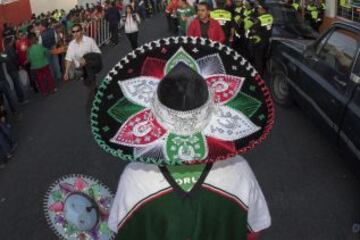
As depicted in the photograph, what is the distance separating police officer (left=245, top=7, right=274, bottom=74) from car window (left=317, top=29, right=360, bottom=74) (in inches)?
109

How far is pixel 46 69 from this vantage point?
31.5 ft

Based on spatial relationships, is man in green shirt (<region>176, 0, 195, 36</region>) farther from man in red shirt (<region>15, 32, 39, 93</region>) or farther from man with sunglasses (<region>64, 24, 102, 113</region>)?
man in red shirt (<region>15, 32, 39, 93</region>)

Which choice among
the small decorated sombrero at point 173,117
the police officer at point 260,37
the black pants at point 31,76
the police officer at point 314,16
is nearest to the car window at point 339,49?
the police officer at point 260,37

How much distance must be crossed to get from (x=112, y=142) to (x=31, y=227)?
3.13 m

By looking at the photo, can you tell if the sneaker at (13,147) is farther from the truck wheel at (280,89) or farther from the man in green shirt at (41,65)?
the truck wheel at (280,89)

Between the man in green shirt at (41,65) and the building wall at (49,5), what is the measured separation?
8.80 meters

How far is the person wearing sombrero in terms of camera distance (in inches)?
70.3

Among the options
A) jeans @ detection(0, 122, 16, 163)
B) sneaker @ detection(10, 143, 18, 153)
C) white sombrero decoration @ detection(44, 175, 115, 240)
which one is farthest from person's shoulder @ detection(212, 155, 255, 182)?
sneaker @ detection(10, 143, 18, 153)

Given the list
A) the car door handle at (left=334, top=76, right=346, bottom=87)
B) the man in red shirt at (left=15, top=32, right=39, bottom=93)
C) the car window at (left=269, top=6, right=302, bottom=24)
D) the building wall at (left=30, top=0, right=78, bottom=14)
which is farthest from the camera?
the building wall at (left=30, top=0, right=78, bottom=14)

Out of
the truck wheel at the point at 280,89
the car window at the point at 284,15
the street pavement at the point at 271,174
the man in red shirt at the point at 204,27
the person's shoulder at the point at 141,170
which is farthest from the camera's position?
the car window at the point at 284,15

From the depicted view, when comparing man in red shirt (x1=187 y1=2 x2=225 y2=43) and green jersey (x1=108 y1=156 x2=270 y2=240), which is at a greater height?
green jersey (x1=108 y1=156 x2=270 y2=240)

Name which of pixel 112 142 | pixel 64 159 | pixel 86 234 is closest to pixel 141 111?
pixel 112 142

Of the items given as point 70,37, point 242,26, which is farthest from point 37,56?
point 242,26

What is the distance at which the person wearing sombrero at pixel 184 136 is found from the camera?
5.86ft
